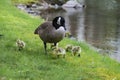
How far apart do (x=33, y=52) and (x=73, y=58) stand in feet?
5.67

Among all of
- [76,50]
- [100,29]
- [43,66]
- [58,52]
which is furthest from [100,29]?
[43,66]

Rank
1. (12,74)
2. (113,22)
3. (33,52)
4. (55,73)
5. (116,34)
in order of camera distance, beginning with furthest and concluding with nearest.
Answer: (113,22)
(116,34)
(33,52)
(55,73)
(12,74)

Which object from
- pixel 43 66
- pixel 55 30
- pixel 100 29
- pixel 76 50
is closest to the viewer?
pixel 43 66

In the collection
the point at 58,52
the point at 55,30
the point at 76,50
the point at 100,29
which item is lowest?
the point at 100,29

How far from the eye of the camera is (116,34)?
37188mm

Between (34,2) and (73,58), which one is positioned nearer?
(73,58)

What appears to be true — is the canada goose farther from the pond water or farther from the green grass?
the pond water

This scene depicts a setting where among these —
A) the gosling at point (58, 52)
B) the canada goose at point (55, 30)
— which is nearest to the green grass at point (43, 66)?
the gosling at point (58, 52)

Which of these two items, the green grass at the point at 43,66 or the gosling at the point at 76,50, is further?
the gosling at the point at 76,50

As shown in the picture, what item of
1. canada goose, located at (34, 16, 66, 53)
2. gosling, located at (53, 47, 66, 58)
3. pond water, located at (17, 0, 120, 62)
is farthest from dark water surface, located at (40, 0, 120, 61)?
canada goose, located at (34, 16, 66, 53)

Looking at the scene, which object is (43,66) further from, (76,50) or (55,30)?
(76,50)

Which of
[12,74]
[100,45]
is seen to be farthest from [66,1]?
[12,74]

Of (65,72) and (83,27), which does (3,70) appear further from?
(83,27)

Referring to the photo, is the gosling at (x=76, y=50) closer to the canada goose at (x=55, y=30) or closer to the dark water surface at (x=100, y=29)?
the canada goose at (x=55, y=30)
